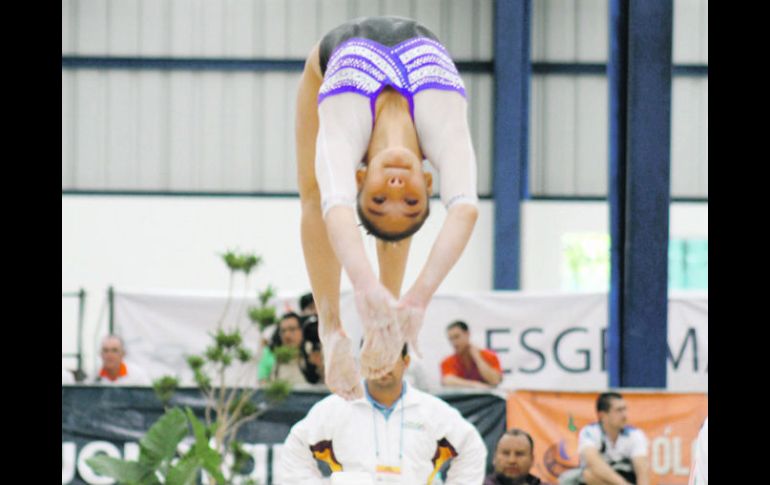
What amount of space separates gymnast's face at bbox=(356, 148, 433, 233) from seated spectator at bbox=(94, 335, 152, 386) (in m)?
7.18

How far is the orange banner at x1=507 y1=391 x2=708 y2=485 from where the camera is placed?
952 cm

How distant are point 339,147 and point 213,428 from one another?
5.03 metres

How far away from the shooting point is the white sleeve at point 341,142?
177 inches

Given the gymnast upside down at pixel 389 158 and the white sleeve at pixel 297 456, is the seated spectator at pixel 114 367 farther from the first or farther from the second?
the gymnast upside down at pixel 389 158

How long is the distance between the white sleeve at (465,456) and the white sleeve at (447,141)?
149 inches

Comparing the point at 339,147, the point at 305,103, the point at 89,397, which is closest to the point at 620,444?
the point at 89,397

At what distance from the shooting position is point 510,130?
16625 millimetres

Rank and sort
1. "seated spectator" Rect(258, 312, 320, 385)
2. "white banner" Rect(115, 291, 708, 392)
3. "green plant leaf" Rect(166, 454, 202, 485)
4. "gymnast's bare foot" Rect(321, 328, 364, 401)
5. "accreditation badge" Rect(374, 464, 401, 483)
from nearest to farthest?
"gymnast's bare foot" Rect(321, 328, 364, 401) → "accreditation badge" Rect(374, 464, 401, 483) → "green plant leaf" Rect(166, 454, 202, 485) → "seated spectator" Rect(258, 312, 320, 385) → "white banner" Rect(115, 291, 708, 392)

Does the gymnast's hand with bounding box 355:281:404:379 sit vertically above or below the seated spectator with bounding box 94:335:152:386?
above

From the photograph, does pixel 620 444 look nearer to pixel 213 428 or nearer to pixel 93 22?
pixel 213 428

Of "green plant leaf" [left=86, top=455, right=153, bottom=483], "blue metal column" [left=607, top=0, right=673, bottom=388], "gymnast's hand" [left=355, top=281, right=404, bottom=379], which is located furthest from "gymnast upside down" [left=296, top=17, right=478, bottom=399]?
"blue metal column" [left=607, top=0, right=673, bottom=388]

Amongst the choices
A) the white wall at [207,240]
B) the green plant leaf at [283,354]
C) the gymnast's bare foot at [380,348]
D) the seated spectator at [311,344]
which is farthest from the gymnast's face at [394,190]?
the white wall at [207,240]

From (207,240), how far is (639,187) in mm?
8410

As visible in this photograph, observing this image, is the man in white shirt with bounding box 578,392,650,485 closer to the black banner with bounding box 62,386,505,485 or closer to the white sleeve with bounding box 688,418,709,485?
the black banner with bounding box 62,386,505,485
